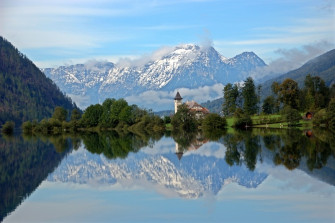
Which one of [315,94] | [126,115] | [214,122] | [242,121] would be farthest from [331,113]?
[126,115]

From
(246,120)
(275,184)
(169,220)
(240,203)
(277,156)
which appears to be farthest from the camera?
→ (246,120)

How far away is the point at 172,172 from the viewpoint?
44.7 metres

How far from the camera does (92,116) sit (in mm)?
163500

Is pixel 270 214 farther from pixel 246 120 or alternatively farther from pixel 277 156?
pixel 246 120

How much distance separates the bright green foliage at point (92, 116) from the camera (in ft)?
531

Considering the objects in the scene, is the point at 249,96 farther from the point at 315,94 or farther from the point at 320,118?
the point at 320,118

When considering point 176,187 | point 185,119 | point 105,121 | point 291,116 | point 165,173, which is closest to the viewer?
point 176,187

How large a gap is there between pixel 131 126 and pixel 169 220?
127033mm

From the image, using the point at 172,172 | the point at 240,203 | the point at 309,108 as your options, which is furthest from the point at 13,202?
the point at 309,108

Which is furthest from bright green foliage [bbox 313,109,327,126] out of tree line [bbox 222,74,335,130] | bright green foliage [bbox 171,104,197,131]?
bright green foliage [bbox 171,104,197,131]

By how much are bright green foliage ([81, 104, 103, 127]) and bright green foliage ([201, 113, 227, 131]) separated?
41.3m

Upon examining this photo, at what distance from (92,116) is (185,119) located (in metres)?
36.6

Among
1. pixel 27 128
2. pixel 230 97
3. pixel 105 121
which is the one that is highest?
pixel 230 97

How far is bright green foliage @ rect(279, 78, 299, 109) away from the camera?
141 metres
